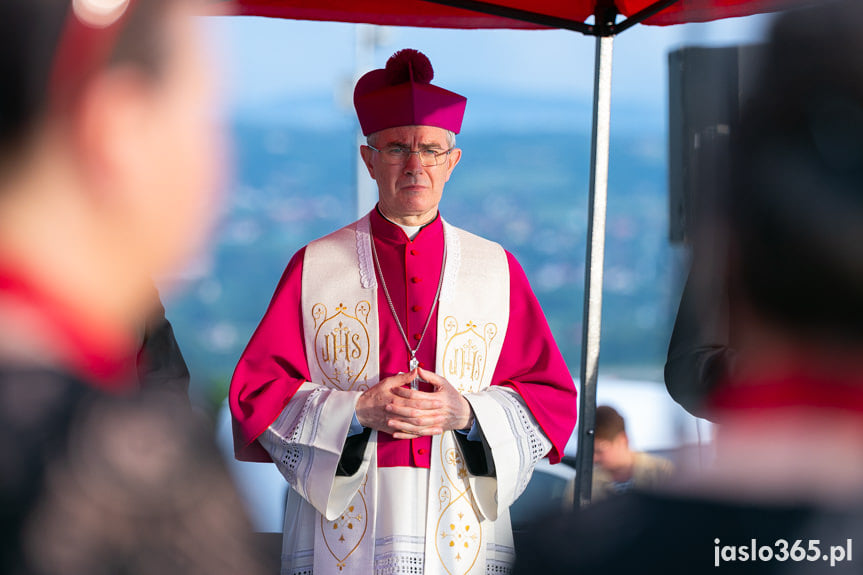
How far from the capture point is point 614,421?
4.08 m

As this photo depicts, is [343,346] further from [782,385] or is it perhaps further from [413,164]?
[782,385]

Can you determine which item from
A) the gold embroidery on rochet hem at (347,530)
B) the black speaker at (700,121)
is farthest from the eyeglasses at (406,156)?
the black speaker at (700,121)

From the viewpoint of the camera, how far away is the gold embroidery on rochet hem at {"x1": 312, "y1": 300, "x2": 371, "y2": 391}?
8.52ft

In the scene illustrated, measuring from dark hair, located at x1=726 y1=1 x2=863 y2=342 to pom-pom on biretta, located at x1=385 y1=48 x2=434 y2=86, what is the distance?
1.76m

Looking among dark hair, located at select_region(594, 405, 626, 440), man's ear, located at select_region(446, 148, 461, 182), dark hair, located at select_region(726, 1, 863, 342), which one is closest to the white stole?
man's ear, located at select_region(446, 148, 461, 182)

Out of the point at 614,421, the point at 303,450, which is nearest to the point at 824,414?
the point at 303,450

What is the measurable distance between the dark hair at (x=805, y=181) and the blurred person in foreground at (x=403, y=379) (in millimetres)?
1487

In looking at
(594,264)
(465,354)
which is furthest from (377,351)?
(594,264)

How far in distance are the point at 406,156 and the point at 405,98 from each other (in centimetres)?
17

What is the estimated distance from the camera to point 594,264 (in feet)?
11.1

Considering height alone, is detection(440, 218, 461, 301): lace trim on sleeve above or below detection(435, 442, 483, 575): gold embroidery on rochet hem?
above

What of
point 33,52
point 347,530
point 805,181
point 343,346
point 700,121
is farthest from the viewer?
point 343,346

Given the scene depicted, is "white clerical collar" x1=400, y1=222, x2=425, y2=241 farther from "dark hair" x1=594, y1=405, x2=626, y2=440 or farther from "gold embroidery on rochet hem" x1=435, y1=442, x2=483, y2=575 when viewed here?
"dark hair" x1=594, y1=405, x2=626, y2=440

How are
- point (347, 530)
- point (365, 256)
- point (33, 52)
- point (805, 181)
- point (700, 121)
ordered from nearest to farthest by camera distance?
1. point (33, 52)
2. point (805, 181)
3. point (700, 121)
4. point (347, 530)
5. point (365, 256)
